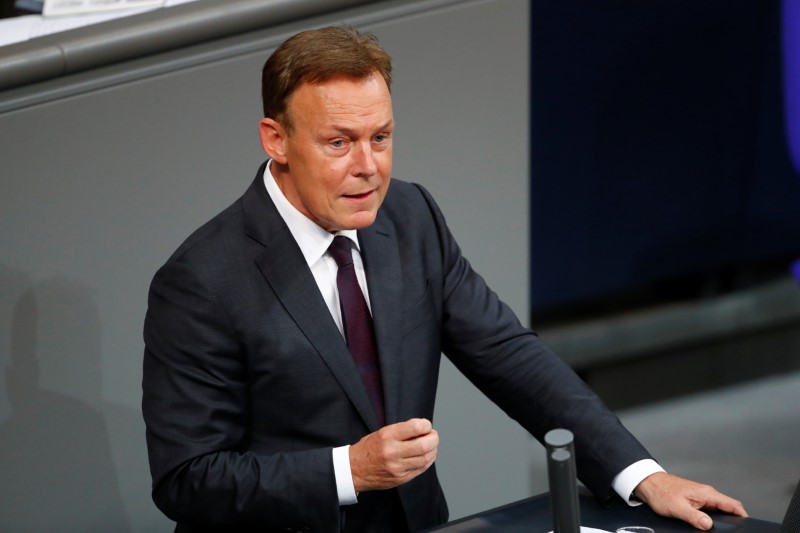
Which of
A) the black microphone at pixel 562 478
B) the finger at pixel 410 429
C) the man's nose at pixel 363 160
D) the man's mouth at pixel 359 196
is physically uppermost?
the man's nose at pixel 363 160

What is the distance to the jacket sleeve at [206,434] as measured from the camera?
175 cm

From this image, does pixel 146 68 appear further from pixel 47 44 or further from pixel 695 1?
pixel 695 1

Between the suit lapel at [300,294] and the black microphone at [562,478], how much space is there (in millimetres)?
519

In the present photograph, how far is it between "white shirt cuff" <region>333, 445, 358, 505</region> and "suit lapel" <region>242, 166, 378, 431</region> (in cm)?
14

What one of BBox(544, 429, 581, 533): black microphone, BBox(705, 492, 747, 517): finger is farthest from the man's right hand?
BBox(705, 492, 747, 517): finger

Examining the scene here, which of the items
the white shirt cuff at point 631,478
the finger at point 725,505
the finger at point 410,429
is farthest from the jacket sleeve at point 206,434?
the finger at point 725,505

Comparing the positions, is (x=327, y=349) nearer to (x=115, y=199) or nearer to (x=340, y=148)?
(x=340, y=148)

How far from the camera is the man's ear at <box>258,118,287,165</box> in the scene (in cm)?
180

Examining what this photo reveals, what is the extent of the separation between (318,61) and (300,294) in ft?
1.07

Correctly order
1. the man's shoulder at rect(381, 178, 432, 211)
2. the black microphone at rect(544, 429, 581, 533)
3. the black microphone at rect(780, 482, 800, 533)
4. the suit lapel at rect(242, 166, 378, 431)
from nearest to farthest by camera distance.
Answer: the black microphone at rect(544, 429, 581, 533) → the black microphone at rect(780, 482, 800, 533) → the suit lapel at rect(242, 166, 378, 431) → the man's shoulder at rect(381, 178, 432, 211)

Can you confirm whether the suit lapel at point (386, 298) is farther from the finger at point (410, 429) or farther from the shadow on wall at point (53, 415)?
the shadow on wall at point (53, 415)

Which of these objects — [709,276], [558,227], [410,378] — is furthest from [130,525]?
[709,276]

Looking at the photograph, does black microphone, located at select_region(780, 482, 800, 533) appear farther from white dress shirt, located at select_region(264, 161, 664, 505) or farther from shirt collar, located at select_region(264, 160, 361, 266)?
shirt collar, located at select_region(264, 160, 361, 266)

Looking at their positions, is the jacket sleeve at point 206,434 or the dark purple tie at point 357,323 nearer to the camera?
the jacket sleeve at point 206,434
